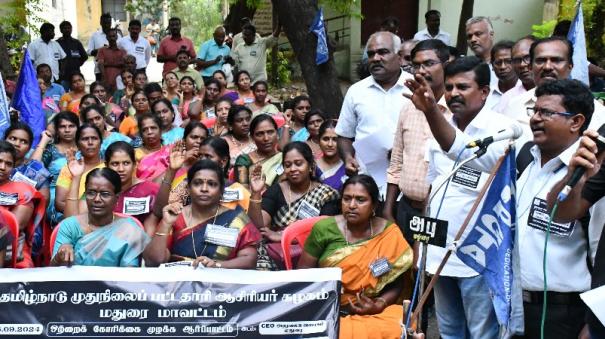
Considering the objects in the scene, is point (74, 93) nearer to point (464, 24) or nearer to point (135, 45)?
point (135, 45)

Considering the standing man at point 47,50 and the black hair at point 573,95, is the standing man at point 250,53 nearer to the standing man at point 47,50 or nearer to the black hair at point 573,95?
the standing man at point 47,50

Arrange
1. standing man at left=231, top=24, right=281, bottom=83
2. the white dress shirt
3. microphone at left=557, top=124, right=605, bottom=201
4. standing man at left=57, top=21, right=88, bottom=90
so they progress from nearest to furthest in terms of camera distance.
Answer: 1. microphone at left=557, top=124, right=605, bottom=201
2. standing man at left=231, top=24, right=281, bottom=83
3. standing man at left=57, top=21, right=88, bottom=90
4. the white dress shirt

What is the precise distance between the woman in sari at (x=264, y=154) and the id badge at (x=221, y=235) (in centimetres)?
173

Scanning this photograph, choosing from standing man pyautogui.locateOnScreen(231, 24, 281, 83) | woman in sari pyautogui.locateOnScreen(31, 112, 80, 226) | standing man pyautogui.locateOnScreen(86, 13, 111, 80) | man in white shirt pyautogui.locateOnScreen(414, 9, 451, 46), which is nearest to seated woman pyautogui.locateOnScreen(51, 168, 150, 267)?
woman in sari pyautogui.locateOnScreen(31, 112, 80, 226)

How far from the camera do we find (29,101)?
780 centimetres

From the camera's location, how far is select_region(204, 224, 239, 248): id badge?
4.59 meters

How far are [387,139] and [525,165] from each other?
1.68 meters

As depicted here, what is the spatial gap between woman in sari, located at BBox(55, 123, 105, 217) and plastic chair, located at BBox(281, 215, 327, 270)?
163 centimetres

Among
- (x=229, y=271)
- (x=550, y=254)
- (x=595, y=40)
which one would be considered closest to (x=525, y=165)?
(x=550, y=254)

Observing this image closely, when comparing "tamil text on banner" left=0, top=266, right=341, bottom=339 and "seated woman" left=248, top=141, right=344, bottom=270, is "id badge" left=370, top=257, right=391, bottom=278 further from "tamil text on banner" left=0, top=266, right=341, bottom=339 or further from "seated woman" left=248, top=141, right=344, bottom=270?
"seated woman" left=248, top=141, right=344, bottom=270

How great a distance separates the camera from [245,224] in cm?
471

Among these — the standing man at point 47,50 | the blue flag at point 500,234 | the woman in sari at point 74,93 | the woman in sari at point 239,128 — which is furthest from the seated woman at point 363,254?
the standing man at point 47,50

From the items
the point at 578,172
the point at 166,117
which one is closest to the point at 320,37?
the point at 166,117

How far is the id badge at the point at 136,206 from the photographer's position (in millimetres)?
5387
